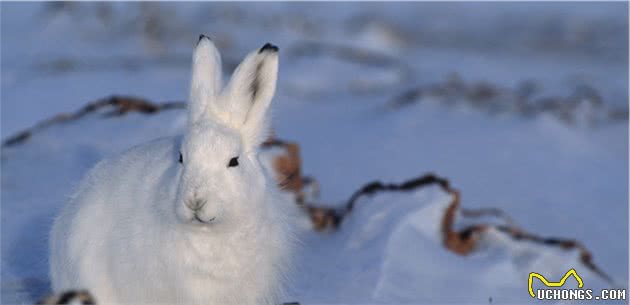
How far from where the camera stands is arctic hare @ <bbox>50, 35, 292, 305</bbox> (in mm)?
3219

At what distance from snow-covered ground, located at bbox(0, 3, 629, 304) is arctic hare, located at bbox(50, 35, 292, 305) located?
17.2 inches

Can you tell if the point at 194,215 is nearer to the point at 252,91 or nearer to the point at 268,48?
the point at 252,91

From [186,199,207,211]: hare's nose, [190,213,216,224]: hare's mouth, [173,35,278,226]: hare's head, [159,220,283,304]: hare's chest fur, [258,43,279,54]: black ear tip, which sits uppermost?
[258,43,279,54]: black ear tip

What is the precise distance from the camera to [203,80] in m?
3.50

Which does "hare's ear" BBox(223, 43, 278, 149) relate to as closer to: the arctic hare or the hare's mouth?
the arctic hare

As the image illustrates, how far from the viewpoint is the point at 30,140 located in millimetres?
5895

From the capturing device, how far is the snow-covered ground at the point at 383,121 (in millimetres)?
4750

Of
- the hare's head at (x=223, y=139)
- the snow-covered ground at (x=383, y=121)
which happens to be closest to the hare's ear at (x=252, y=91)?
the hare's head at (x=223, y=139)

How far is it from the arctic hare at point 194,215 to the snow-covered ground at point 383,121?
0.44 meters

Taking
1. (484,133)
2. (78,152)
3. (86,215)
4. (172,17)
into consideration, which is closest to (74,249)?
(86,215)

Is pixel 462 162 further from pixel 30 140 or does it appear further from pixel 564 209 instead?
pixel 30 140

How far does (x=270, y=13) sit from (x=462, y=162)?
700cm

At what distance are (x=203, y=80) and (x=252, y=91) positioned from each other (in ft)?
0.62

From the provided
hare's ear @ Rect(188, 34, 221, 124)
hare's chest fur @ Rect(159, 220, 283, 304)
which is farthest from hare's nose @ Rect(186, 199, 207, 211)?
hare's ear @ Rect(188, 34, 221, 124)
